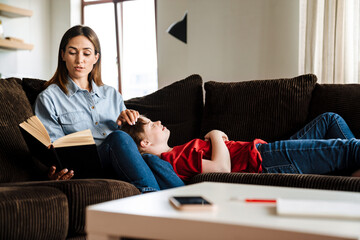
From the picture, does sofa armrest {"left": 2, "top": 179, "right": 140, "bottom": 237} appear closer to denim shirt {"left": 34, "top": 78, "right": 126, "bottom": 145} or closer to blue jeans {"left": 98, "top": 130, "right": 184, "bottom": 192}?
blue jeans {"left": 98, "top": 130, "right": 184, "bottom": 192}

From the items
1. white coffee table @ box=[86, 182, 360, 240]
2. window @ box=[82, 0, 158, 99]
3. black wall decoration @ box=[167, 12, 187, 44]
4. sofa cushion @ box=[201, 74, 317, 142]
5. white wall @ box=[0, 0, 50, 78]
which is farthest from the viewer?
window @ box=[82, 0, 158, 99]

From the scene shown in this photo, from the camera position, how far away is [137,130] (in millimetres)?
1978

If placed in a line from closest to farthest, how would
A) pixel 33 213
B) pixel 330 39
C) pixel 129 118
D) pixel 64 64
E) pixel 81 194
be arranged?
pixel 33 213 < pixel 81 194 < pixel 129 118 < pixel 64 64 < pixel 330 39

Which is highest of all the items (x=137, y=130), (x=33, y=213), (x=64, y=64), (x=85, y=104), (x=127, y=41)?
(x=127, y=41)

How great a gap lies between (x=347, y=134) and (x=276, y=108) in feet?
1.19

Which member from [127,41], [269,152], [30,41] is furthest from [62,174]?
[30,41]

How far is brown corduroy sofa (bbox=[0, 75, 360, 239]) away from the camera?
48.4 inches

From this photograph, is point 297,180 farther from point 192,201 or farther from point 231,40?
point 231,40

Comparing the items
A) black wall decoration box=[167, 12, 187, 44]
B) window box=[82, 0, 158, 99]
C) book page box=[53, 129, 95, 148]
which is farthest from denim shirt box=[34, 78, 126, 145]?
window box=[82, 0, 158, 99]

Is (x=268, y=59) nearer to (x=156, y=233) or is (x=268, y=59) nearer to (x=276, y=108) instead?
(x=276, y=108)

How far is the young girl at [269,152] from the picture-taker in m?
1.74

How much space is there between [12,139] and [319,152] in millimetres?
1264

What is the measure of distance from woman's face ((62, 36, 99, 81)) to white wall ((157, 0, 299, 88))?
1.67m

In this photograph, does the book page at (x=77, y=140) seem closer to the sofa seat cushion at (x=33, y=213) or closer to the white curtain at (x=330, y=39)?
the sofa seat cushion at (x=33, y=213)
